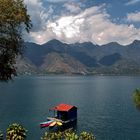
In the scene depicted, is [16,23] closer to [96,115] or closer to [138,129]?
[138,129]

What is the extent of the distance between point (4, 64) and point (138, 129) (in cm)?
8910

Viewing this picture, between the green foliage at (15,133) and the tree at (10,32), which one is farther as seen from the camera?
the green foliage at (15,133)

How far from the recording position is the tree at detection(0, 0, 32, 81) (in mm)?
32625

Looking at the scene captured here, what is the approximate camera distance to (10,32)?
33.4 metres

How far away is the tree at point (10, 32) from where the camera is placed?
32625 millimetres

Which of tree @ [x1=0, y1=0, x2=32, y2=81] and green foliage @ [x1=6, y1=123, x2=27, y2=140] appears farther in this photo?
green foliage @ [x1=6, y1=123, x2=27, y2=140]

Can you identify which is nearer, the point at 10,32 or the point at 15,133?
the point at 10,32

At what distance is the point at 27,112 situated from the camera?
6206 inches

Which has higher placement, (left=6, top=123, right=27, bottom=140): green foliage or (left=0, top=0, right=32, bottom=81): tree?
(left=0, top=0, right=32, bottom=81): tree

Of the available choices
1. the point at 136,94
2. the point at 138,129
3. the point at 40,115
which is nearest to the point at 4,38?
the point at 136,94

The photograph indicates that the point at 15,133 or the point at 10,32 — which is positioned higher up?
the point at 10,32

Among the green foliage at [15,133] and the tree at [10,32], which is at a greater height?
the tree at [10,32]

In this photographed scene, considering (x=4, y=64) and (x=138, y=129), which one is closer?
(x=4, y=64)

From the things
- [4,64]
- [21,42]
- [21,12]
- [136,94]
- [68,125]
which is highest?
[21,12]
